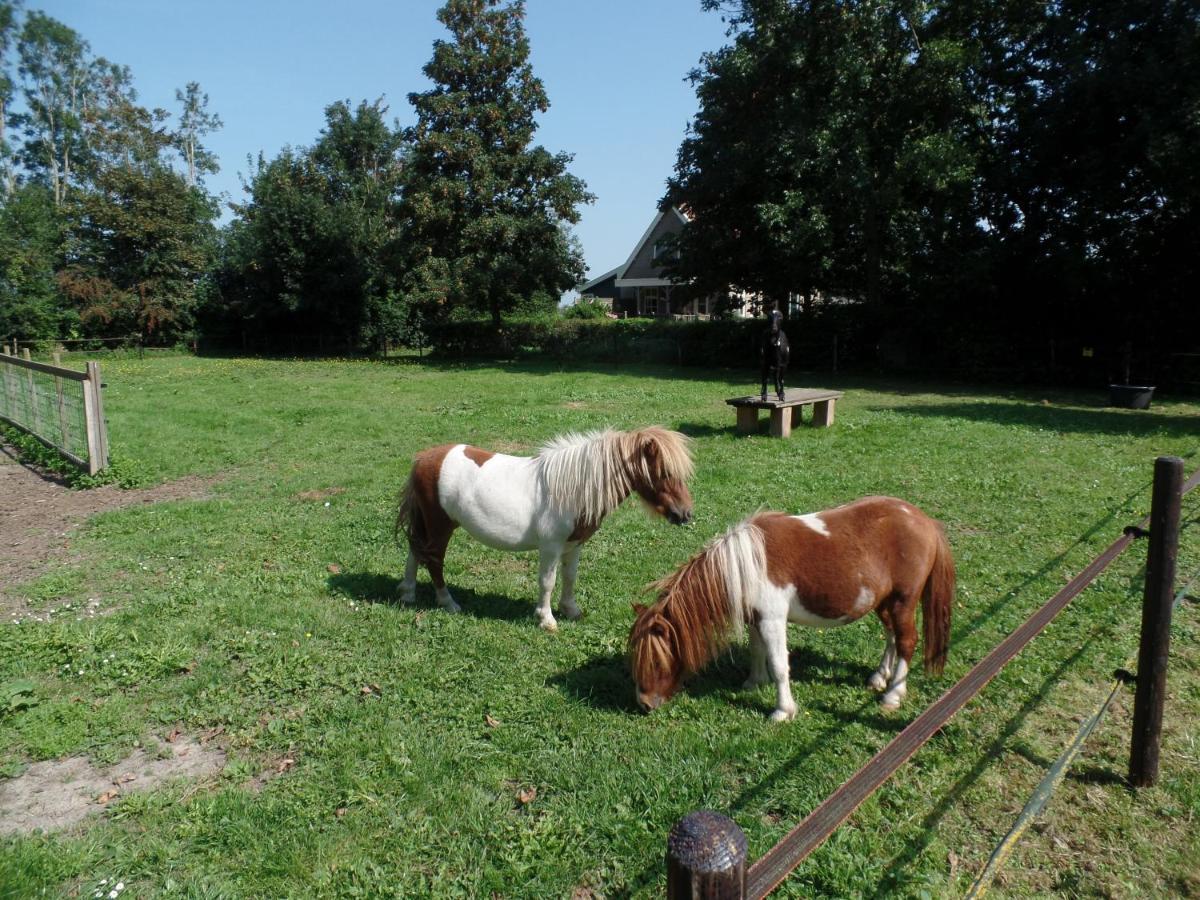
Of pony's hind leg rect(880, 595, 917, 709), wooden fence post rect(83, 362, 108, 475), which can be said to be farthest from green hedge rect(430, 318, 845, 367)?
pony's hind leg rect(880, 595, 917, 709)

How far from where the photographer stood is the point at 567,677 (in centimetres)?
441

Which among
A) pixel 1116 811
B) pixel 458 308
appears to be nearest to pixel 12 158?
pixel 458 308

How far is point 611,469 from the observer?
15.9 feet

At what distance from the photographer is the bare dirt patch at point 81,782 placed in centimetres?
330

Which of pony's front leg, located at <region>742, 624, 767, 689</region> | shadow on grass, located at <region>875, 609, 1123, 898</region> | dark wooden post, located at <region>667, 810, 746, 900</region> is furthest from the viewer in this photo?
pony's front leg, located at <region>742, 624, 767, 689</region>

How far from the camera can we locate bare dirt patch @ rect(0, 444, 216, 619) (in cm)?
655

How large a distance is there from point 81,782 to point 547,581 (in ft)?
8.86

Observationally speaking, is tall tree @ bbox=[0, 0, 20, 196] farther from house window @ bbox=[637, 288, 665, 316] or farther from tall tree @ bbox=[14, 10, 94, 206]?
house window @ bbox=[637, 288, 665, 316]

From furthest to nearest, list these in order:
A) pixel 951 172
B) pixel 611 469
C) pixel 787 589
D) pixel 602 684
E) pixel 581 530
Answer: pixel 951 172 < pixel 581 530 < pixel 611 469 < pixel 602 684 < pixel 787 589

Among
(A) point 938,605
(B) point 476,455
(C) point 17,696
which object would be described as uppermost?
(B) point 476,455

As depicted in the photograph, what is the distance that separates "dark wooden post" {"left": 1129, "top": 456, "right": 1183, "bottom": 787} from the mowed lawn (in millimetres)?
297

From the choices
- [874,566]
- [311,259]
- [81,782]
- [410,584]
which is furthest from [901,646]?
[311,259]

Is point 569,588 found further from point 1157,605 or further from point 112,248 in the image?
point 112,248

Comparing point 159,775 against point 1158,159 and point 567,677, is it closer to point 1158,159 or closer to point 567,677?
point 567,677
